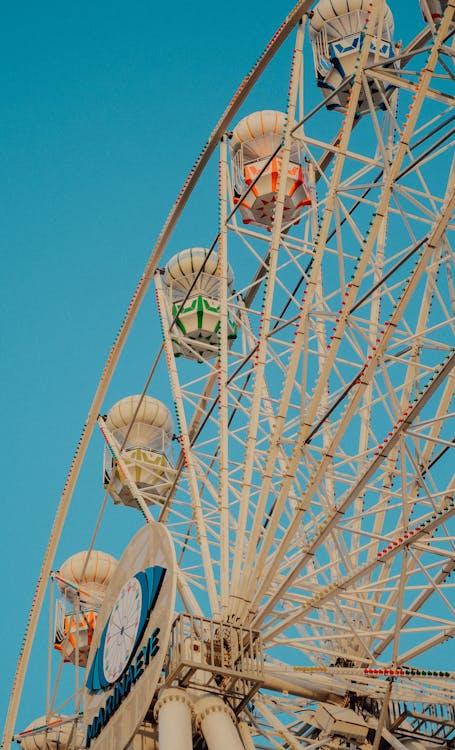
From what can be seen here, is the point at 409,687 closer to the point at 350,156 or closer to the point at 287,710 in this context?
the point at 287,710

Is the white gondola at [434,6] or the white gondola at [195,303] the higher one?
the white gondola at [434,6]

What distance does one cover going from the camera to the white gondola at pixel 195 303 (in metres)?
29.2

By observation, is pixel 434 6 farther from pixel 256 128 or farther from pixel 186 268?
pixel 186 268

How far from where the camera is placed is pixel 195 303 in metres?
29.3

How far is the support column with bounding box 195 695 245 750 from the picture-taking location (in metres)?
19.3

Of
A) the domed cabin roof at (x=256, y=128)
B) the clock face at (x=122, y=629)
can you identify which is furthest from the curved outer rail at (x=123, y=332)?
the clock face at (x=122, y=629)

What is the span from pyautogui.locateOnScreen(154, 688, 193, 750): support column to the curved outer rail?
10.2 metres

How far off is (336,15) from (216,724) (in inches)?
566

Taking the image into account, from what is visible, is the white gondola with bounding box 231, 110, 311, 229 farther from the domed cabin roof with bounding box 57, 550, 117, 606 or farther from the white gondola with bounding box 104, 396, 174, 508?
the domed cabin roof with bounding box 57, 550, 117, 606

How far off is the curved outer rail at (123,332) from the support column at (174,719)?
402 inches

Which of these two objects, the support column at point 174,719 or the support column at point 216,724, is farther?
the support column at point 216,724

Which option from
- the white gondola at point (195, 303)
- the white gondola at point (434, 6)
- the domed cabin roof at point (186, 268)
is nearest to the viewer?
the white gondola at point (434, 6)

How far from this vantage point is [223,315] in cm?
2583

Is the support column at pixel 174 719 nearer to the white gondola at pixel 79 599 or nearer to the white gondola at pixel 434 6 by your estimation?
the white gondola at pixel 79 599
